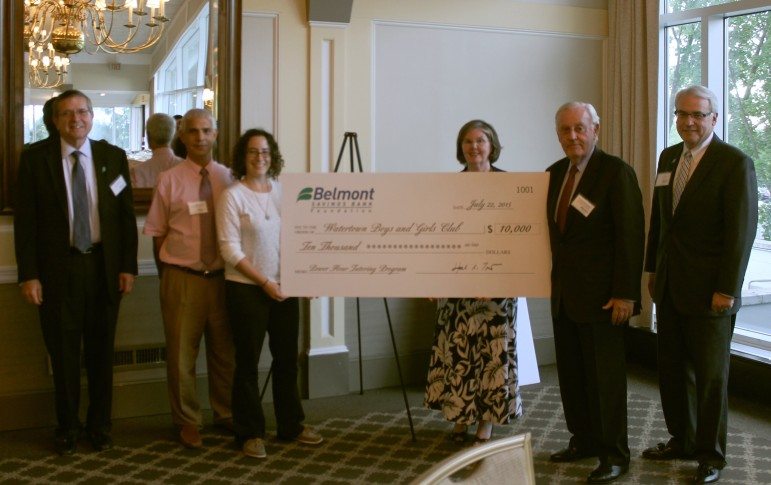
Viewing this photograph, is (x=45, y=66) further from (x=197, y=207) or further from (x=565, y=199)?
(x=565, y=199)

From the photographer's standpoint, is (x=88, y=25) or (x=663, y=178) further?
(x=88, y=25)

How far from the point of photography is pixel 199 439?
4250 mm

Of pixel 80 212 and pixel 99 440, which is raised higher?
pixel 80 212

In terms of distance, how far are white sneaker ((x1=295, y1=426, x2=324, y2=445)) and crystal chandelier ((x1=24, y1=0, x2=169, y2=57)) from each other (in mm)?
2195

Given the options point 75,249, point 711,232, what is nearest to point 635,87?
point 711,232

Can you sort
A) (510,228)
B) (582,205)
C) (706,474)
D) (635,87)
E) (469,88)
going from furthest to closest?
1. (635,87)
2. (469,88)
3. (510,228)
4. (706,474)
5. (582,205)

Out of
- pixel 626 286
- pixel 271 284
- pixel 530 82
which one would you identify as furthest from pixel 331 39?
pixel 626 286

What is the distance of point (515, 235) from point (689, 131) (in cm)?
87

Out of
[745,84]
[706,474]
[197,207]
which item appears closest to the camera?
[706,474]

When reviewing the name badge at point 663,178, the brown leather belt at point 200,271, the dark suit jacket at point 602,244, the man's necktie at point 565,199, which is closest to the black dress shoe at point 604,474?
the dark suit jacket at point 602,244

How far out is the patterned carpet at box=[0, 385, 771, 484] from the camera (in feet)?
12.5

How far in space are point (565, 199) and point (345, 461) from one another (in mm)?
1594

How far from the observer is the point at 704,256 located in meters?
3.65

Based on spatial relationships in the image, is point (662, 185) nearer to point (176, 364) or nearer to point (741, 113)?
point (741, 113)
